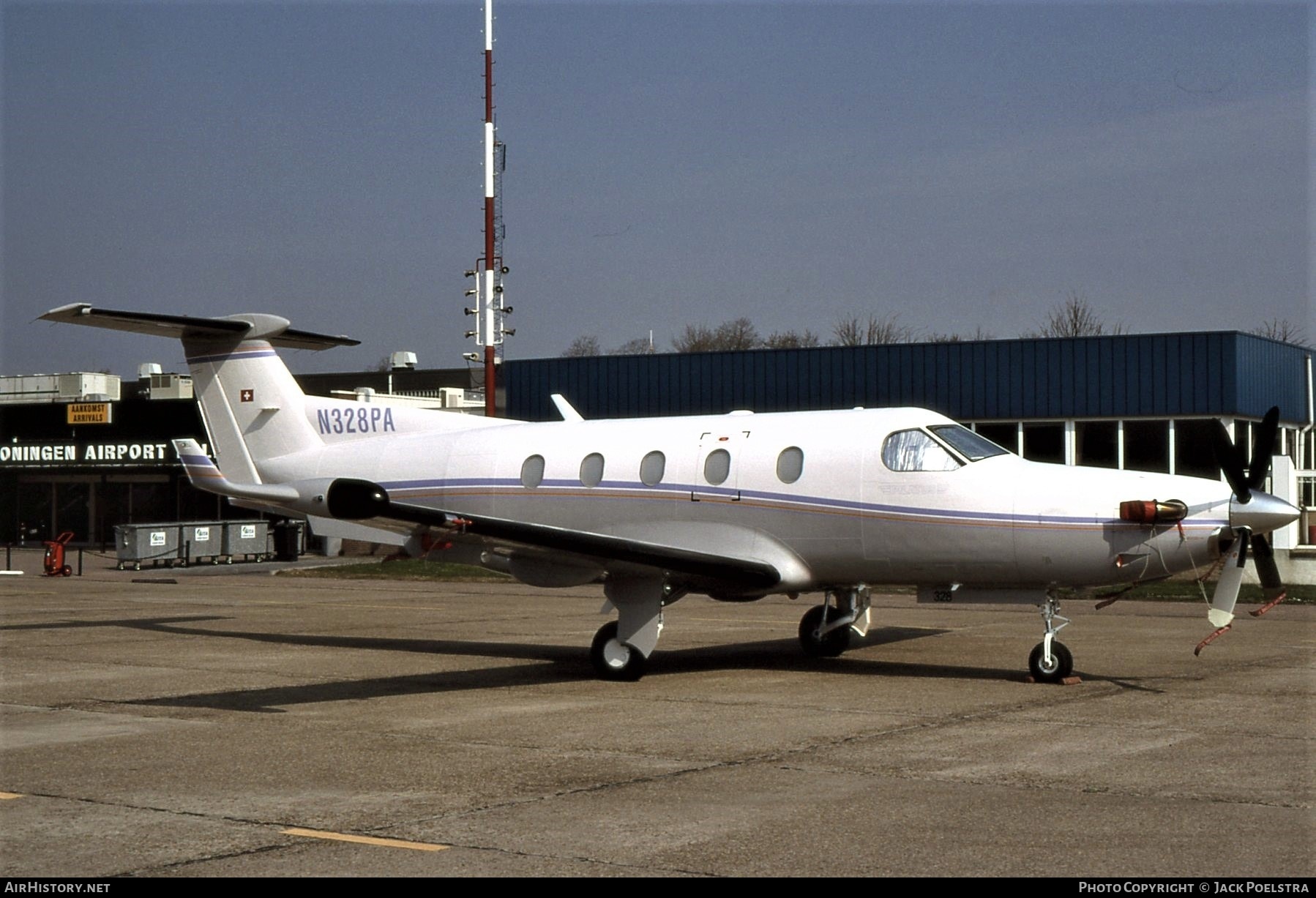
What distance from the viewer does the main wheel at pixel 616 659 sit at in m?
14.6

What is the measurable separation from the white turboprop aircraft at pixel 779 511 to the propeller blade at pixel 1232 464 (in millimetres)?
21

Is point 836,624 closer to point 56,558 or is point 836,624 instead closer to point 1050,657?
point 1050,657

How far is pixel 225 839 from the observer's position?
24.1 feet

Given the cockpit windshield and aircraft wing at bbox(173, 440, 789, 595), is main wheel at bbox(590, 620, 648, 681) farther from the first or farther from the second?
the cockpit windshield

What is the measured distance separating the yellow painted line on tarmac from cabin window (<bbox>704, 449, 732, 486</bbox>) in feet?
27.2

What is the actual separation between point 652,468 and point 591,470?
843 millimetres

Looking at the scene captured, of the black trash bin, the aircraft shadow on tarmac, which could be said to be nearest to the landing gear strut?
the aircraft shadow on tarmac

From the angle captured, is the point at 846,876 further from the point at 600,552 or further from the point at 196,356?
the point at 196,356

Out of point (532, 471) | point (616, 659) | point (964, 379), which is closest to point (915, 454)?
point (616, 659)

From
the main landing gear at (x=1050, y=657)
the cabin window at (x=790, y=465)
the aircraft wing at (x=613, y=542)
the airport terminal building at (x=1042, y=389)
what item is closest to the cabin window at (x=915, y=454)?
the cabin window at (x=790, y=465)

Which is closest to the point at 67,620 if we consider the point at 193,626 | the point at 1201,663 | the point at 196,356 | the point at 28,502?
the point at 193,626

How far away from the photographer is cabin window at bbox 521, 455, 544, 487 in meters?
16.6

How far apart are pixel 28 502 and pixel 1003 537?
2010 inches

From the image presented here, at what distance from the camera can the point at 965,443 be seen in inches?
570
